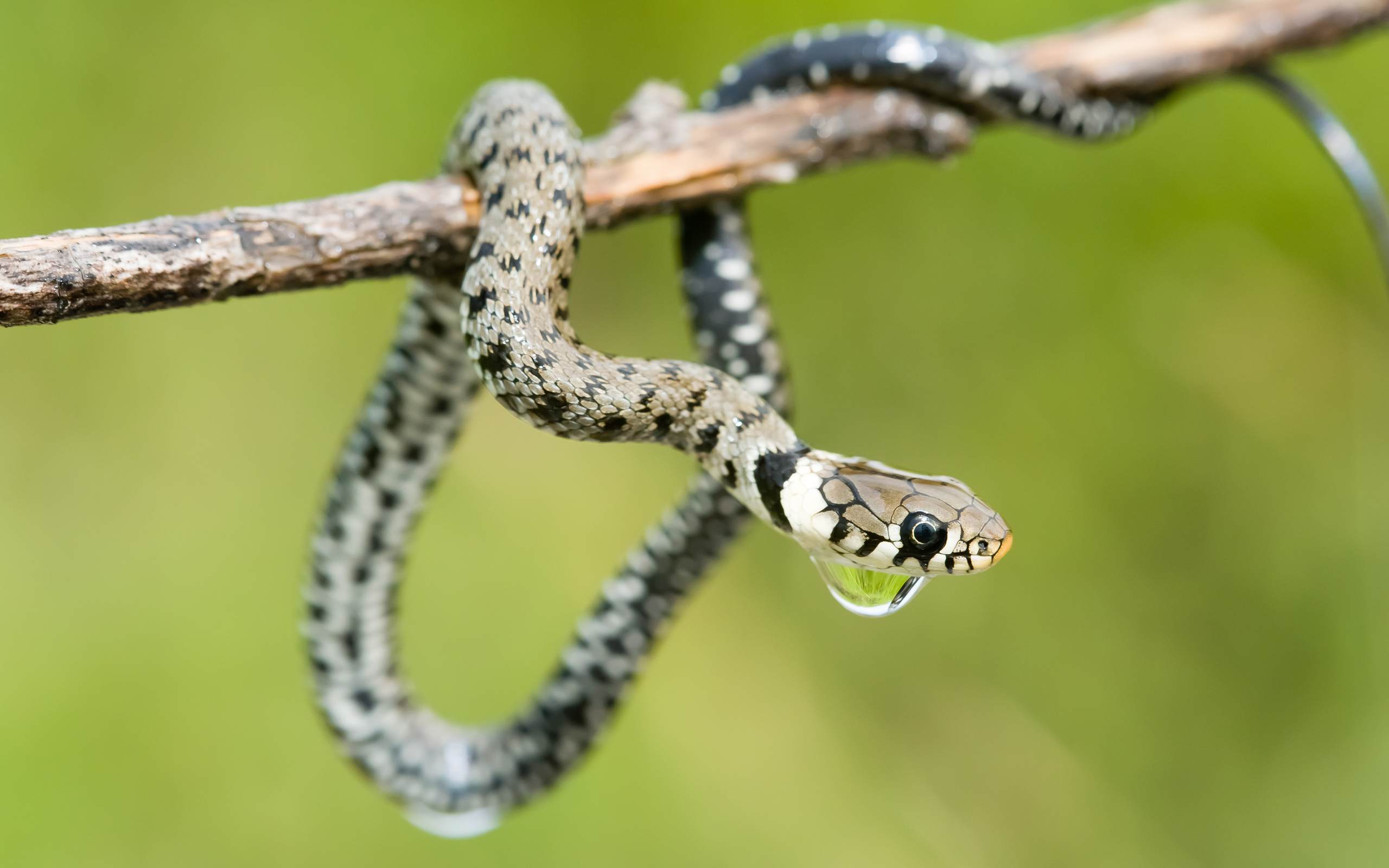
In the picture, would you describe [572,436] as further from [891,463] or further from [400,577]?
[891,463]

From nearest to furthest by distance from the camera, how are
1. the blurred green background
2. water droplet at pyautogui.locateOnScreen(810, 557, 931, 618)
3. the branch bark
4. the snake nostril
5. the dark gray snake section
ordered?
the branch bark, water droplet at pyautogui.locateOnScreen(810, 557, 931, 618), the snake nostril, the dark gray snake section, the blurred green background

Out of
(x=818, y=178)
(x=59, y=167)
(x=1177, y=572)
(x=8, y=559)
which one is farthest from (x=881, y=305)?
(x=8, y=559)

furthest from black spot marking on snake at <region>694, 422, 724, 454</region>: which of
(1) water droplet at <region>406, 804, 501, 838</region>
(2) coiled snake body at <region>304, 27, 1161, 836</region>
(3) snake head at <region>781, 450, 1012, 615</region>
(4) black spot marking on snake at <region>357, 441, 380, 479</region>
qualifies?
(1) water droplet at <region>406, 804, 501, 838</region>

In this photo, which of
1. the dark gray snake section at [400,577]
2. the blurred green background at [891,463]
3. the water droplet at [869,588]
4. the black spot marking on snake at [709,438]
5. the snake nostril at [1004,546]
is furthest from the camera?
the blurred green background at [891,463]

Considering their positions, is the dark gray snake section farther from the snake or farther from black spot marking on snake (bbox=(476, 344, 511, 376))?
black spot marking on snake (bbox=(476, 344, 511, 376))

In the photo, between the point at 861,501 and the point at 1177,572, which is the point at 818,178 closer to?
the point at 1177,572

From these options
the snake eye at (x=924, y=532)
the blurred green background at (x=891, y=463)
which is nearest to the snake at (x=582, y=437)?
the snake eye at (x=924, y=532)

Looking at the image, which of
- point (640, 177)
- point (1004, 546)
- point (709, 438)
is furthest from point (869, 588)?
point (640, 177)

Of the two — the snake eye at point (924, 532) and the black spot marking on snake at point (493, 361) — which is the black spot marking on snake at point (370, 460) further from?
the snake eye at point (924, 532)
